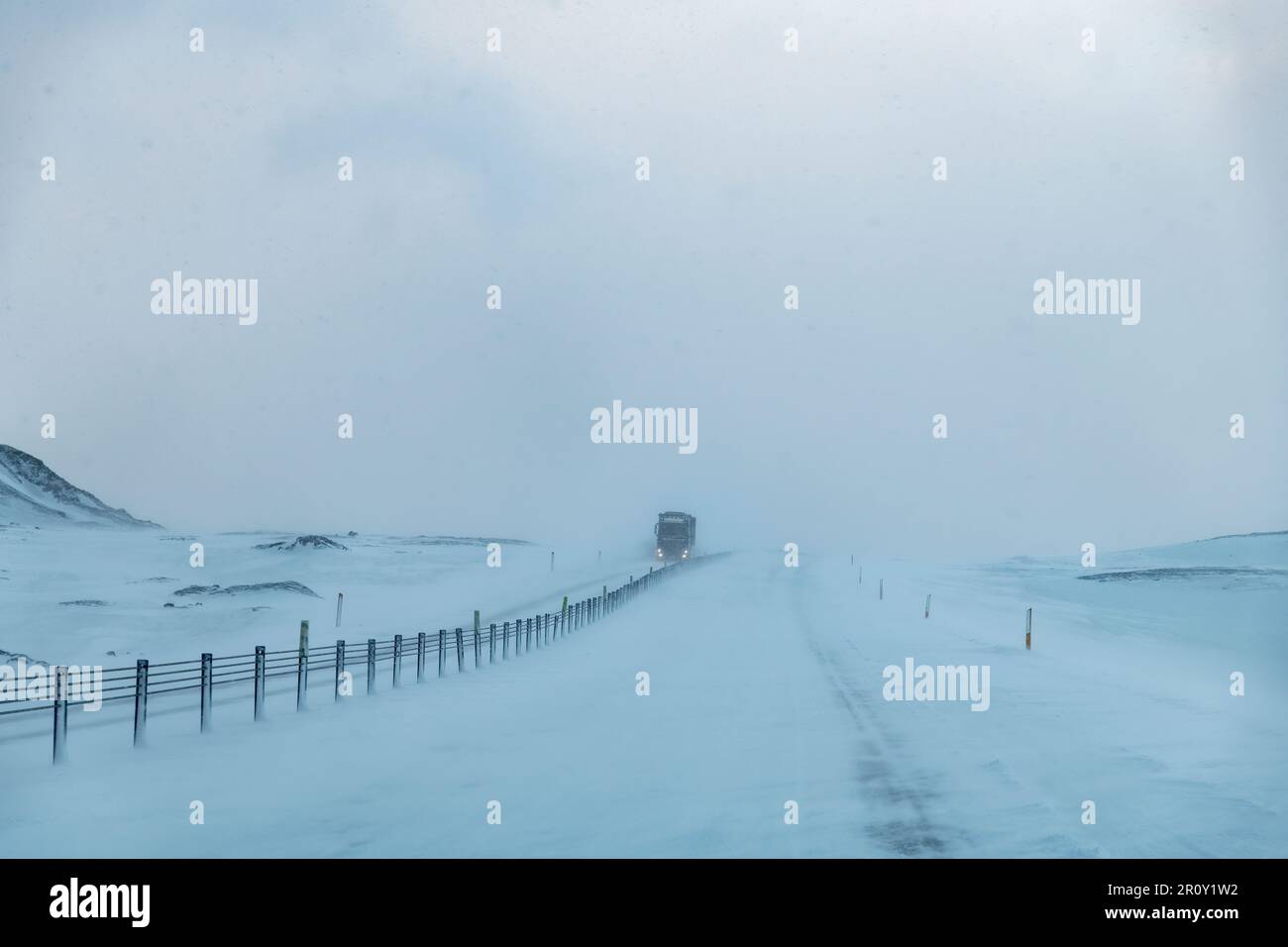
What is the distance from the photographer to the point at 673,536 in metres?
→ 110

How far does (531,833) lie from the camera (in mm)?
10078

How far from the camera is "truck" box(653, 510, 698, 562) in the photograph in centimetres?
10925

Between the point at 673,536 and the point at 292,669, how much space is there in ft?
274

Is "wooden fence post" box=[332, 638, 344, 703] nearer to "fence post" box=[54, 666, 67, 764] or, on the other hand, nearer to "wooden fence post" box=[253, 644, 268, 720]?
"wooden fence post" box=[253, 644, 268, 720]

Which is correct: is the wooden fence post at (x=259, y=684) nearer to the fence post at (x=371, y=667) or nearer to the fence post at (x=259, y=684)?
the fence post at (x=259, y=684)

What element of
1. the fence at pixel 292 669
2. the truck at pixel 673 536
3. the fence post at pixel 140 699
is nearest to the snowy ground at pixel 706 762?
the fence post at pixel 140 699

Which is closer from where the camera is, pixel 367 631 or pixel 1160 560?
pixel 367 631

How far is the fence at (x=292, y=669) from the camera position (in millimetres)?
14969

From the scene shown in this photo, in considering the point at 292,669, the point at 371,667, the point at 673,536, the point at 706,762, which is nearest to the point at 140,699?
the point at 706,762

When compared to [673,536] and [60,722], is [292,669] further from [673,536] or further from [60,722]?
[673,536]

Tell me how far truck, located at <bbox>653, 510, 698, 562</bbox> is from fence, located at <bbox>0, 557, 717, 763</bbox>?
5565 cm
